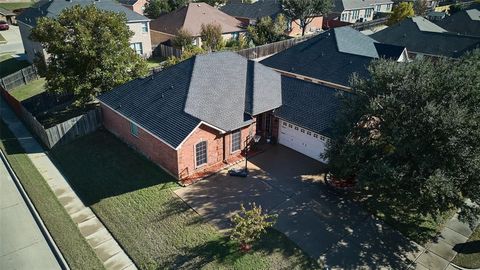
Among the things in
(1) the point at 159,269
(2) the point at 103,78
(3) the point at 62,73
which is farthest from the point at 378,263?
(3) the point at 62,73

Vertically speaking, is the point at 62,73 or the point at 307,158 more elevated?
the point at 62,73

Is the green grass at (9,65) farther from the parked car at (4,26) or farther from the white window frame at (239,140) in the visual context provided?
the white window frame at (239,140)

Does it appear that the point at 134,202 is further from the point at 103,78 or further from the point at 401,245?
the point at 401,245

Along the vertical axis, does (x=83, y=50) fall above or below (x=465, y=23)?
above

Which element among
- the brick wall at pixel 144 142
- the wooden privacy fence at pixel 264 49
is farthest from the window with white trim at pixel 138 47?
the brick wall at pixel 144 142

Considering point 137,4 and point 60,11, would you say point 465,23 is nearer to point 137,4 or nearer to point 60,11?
point 60,11

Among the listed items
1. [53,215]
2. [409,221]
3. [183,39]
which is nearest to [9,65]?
[183,39]
